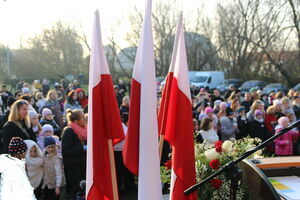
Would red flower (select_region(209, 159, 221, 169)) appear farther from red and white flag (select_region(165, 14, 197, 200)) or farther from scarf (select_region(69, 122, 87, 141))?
scarf (select_region(69, 122, 87, 141))

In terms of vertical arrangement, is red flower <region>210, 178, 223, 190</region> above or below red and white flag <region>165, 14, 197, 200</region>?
below

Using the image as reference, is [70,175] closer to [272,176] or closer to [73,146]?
[73,146]

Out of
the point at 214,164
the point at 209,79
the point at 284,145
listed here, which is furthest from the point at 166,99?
the point at 209,79

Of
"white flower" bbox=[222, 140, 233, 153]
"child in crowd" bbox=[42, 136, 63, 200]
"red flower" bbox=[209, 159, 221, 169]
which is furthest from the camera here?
"child in crowd" bbox=[42, 136, 63, 200]

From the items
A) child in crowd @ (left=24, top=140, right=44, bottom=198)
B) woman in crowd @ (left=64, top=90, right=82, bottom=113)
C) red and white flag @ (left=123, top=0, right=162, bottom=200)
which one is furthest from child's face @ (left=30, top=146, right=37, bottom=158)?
woman in crowd @ (left=64, top=90, right=82, bottom=113)

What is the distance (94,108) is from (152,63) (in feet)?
2.14

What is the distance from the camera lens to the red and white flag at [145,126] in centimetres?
296

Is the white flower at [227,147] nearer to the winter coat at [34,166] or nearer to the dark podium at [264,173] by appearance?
the dark podium at [264,173]

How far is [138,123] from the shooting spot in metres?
3.12

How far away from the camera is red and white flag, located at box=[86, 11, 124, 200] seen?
319 cm

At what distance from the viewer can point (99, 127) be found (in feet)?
10.5

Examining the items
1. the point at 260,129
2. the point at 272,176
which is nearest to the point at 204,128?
the point at 260,129

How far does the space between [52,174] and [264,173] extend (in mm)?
4001

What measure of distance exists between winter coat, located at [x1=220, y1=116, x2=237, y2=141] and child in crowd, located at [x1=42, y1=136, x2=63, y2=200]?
12.9 ft
